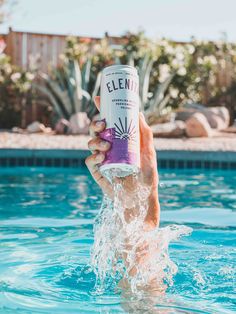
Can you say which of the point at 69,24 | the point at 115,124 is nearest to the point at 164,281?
the point at 115,124

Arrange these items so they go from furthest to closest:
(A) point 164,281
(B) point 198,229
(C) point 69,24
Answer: (C) point 69,24 < (B) point 198,229 < (A) point 164,281

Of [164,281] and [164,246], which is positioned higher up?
[164,246]

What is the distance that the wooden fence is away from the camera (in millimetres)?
13680

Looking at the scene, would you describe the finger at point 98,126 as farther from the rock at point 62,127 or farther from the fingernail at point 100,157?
the rock at point 62,127

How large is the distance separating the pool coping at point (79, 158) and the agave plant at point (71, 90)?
3787 millimetres

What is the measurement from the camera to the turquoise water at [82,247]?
10.3 feet

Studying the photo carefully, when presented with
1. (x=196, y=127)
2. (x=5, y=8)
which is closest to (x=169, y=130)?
(x=196, y=127)

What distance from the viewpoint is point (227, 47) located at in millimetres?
14648

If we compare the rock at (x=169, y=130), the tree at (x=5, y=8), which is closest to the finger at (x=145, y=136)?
the rock at (x=169, y=130)

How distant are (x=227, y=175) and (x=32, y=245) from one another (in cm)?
408

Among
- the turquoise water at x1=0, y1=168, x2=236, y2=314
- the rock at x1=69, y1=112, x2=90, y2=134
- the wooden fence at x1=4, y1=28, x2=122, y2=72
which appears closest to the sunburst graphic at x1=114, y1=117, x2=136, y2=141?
the turquoise water at x1=0, y1=168, x2=236, y2=314

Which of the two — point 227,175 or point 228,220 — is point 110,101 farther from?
point 227,175

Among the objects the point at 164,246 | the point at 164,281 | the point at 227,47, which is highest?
the point at 227,47

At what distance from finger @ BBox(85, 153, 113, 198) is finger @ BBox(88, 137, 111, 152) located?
24 mm
